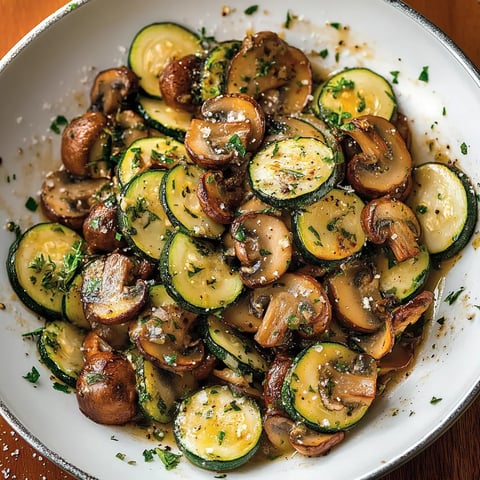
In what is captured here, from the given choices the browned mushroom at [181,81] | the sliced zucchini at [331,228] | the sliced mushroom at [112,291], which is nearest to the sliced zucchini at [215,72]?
the browned mushroom at [181,81]

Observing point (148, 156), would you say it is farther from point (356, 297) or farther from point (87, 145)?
point (356, 297)

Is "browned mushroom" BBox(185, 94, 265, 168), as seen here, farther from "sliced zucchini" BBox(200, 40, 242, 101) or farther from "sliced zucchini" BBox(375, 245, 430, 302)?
"sliced zucchini" BBox(375, 245, 430, 302)

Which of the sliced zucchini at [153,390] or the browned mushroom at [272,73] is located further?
the browned mushroom at [272,73]

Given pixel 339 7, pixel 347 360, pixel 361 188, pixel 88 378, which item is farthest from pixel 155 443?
pixel 339 7

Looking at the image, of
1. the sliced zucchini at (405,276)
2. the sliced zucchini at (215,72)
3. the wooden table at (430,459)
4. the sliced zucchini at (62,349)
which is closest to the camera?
the sliced zucchini at (405,276)

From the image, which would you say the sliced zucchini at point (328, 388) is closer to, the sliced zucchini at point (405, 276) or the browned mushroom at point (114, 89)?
the sliced zucchini at point (405, 276)

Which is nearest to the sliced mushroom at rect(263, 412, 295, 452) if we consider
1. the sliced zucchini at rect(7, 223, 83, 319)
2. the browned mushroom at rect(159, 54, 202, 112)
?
the sliced zucchini at rect(7, 223, 83, 319)

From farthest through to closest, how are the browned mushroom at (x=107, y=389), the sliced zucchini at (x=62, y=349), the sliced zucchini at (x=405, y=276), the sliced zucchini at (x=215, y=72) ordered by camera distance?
the sliced zucchini at (x=215, y=72), the sliced zucchini at (x=62, y=349), the sliced zucchini at (x=405, y=276), the browned mushroom at (x=107, y=389)
